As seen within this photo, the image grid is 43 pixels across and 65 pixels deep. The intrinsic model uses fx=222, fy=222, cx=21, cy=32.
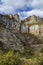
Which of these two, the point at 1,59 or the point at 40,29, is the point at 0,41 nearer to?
the point at 1,59

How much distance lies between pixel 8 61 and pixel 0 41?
87.5 feet

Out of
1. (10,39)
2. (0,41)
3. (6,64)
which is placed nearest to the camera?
(6,64)

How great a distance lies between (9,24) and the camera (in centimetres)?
10844

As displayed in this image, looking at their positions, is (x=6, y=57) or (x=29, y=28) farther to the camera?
(x=29, y=28)

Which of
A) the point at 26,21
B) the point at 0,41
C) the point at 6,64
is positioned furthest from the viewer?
the point at 26,21

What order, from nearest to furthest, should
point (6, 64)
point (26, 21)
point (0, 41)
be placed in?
point (6, 64)
point (0, 41)
point (26, 21)

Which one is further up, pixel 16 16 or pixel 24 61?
pixel 16 16

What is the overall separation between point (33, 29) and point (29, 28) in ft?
10.9

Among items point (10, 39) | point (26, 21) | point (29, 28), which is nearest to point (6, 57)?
point (10, 39)

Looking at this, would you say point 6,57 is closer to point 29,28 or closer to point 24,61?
point 24,61

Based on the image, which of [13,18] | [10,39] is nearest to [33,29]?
[13,18]

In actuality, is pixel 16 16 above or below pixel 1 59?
above

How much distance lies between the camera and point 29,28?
117 m

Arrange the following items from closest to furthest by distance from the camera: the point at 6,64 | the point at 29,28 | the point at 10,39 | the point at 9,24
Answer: the point at 6,64 → the point at 10,39 → the point at 9,24 → the point at 29,28
